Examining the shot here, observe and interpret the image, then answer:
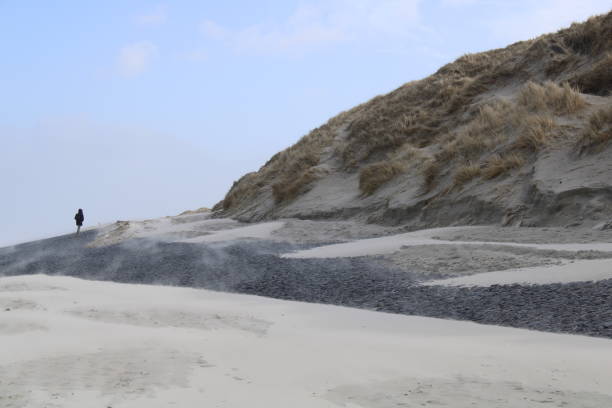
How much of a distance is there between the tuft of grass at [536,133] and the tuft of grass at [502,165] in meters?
0.34

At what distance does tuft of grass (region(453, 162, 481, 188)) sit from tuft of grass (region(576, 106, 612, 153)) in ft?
7.40

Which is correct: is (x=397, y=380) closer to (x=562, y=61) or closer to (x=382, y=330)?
(x=382, y=330)

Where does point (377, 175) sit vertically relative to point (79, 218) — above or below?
below

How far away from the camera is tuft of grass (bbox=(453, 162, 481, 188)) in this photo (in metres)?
14.2

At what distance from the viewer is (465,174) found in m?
14.2

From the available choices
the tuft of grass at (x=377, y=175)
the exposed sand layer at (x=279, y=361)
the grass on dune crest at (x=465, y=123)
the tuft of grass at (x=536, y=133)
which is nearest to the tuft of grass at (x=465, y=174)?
the grass on dune crest at (x=465, y=123)

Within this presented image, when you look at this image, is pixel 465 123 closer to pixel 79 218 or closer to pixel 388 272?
pixel 388 272

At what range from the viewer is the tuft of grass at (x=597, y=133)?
1203 cm

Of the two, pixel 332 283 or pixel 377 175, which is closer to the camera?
pixel 332 283

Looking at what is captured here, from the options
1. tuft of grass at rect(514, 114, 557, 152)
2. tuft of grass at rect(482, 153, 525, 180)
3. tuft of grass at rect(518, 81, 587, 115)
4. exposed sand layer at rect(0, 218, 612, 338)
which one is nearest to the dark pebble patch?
exposed sand layer at rect(0, 218, 612, 338)

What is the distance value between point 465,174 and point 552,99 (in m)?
3.14

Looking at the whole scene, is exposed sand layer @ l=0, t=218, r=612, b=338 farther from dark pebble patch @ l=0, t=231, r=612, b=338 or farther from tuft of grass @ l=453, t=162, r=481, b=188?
tuft of grass @ l=453, t=162, r=481, b=188

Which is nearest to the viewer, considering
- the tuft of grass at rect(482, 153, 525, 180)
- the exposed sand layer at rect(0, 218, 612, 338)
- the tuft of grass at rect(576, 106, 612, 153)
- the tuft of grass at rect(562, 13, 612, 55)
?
the exposed sand layer at rect(0, 218, 612, 338)

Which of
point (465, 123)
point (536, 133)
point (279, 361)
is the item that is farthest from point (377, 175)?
point (279, 361)
